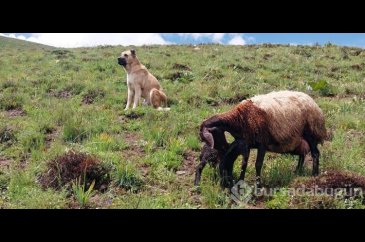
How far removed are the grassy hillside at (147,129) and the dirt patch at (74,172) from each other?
4 centimetres

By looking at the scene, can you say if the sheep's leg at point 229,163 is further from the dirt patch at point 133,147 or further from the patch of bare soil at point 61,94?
the patch of bare soil at point 61,94

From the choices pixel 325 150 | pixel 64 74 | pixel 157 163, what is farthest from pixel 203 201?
pixel 64 74

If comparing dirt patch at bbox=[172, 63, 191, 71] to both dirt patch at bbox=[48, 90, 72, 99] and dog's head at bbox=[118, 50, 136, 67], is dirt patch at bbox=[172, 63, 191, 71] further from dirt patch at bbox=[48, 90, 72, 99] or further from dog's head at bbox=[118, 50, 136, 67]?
dog's head at bbox=[118, 50, 136, 67]

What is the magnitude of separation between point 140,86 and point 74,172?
625 centimetres

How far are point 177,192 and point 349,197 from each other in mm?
2412

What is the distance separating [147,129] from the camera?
10047 millimetres

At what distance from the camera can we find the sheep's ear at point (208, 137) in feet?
21.8

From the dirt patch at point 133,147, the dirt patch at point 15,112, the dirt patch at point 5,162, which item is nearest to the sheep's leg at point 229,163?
the dirt patch at point 133,147

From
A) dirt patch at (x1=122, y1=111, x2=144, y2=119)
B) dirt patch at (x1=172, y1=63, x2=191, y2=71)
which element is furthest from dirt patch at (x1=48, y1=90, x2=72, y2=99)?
dirt patch at (x1=172, y1=63, x2=191, y2=71)

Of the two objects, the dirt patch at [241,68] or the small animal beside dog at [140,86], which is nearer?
the small animal beside dog at [140,86]

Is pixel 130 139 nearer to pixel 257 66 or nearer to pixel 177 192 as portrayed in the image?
pixel 177 192

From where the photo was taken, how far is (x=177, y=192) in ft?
22.6

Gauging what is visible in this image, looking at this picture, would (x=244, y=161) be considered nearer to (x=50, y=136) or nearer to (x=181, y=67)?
(x=50, y=136)
